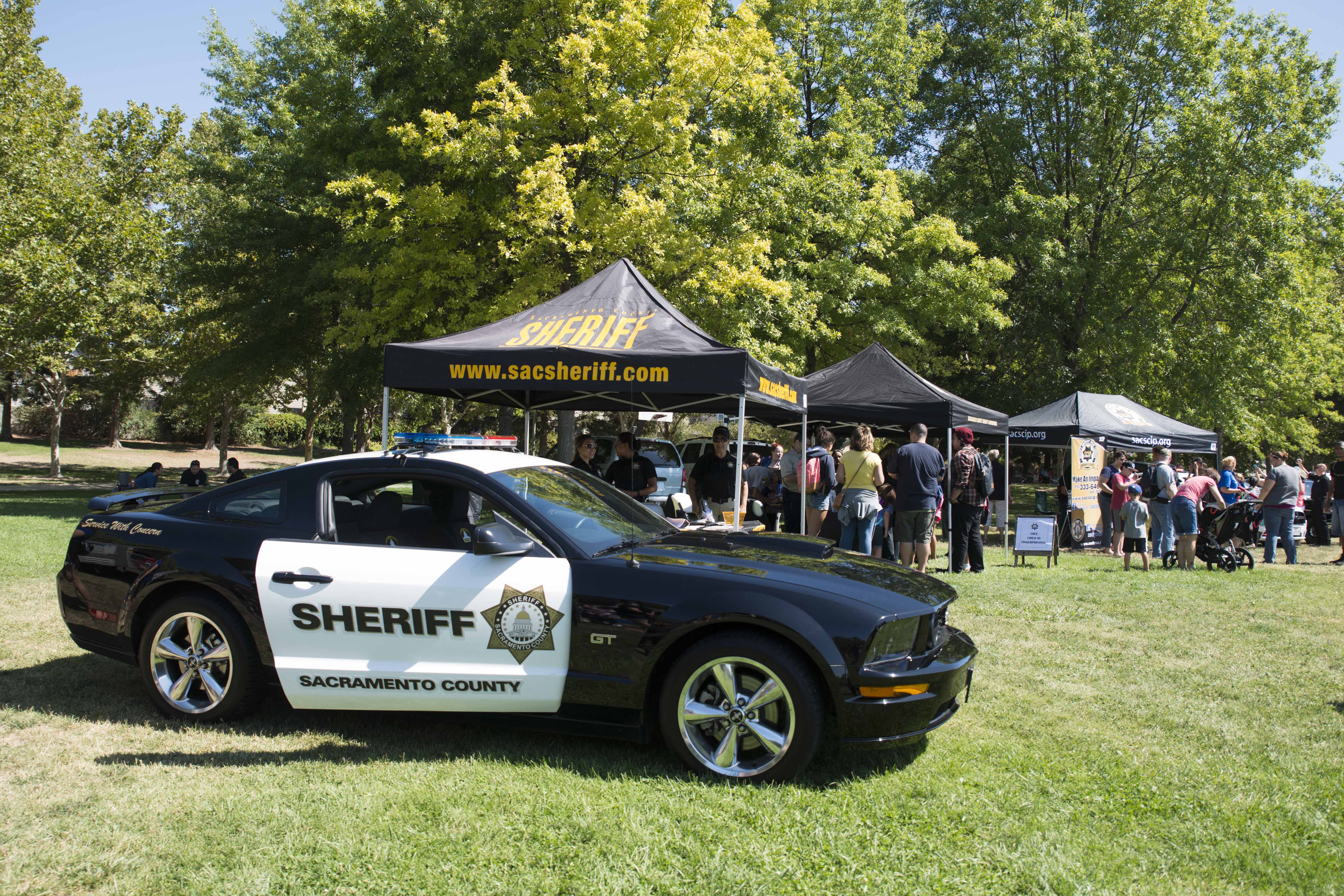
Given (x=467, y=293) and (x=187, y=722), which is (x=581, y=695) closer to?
(x=187, y=722)

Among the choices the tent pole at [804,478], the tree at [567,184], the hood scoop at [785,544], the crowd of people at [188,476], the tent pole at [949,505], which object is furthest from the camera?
the tree at [567,184]

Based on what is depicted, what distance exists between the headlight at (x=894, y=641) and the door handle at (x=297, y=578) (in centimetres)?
262

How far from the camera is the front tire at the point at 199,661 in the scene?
4.63 metres

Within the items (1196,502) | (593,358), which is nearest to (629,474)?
(593,358)

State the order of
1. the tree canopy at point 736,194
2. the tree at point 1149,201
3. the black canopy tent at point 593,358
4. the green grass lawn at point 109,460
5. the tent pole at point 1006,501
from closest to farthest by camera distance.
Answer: the black canopy tent at point 593,358 → the tent pole at point 1006,501 → the tree canopy at point 736,194 → the tree at point 1149,201 → the green grass lawn at point 109,460

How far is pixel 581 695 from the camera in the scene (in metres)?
4.20

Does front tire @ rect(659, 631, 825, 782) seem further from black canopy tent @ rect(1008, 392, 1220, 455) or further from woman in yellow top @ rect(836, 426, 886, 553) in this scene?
black canopy tent @ rect(1008, 392, 1220, 455)

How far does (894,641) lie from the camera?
4016 millimetres

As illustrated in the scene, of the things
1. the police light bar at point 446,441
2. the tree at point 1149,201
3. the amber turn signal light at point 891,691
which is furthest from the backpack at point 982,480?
the tree at point 1149,201

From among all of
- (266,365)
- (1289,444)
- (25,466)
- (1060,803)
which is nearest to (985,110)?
(1289,444)

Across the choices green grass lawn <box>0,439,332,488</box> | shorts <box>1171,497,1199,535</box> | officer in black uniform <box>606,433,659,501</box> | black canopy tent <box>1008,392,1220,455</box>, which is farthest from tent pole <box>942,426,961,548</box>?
green grass lawn <box>0,439,332,488</box>

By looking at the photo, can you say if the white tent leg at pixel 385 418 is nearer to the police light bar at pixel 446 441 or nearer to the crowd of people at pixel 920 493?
the police light bar at pixel 446 441

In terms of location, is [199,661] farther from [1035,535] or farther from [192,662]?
[1035,535]

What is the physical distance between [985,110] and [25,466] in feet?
113
